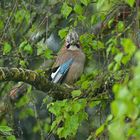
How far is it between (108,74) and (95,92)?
0.93ft

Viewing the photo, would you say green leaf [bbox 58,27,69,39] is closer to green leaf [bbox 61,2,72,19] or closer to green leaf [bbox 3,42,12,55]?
green leaf [bbox 61,2,72,19]

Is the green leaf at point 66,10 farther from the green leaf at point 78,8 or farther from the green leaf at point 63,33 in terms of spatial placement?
the green leaf at point 63,33

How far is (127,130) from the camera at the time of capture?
2902mm

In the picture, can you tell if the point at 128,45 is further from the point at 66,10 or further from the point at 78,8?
the point at 78,8

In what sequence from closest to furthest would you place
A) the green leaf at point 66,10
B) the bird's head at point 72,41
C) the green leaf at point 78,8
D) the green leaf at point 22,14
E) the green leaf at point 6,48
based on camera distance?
the green leaf at point 66,10, the green leaf at point 78,8, the green leaf at point 6,48, the bird's head at point 72,41, the green leaf at point 22,14

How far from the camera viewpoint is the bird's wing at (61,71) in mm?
6750

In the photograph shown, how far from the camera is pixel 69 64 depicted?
705 cm

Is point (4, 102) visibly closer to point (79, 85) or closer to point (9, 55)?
point (9, 55)

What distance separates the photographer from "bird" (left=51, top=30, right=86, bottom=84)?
6746mm

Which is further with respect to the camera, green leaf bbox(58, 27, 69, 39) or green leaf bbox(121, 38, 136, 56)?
green leaf bbox(58, 27, 69, 39)

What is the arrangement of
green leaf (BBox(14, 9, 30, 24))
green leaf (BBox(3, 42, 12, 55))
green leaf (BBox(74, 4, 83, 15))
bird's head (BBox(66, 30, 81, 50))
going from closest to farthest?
green leaf (BBox(74, 4, 83, 15)), green leaf (BBox(3, 42, 12, 55)), bird's head (BBox(66, 30, 81, 50)), green leaf (BBox(14, 9, 30, 24))

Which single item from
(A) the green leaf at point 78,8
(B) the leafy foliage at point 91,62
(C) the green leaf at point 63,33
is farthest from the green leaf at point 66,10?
(C) the green leaf at point 63,33

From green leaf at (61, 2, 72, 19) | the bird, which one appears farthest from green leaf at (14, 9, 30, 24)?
green leaf at (61, 2, 72, 19)

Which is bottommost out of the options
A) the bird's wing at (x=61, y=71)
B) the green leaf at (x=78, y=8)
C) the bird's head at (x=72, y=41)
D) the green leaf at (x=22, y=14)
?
the bird's wing at (x=61, y=71)
